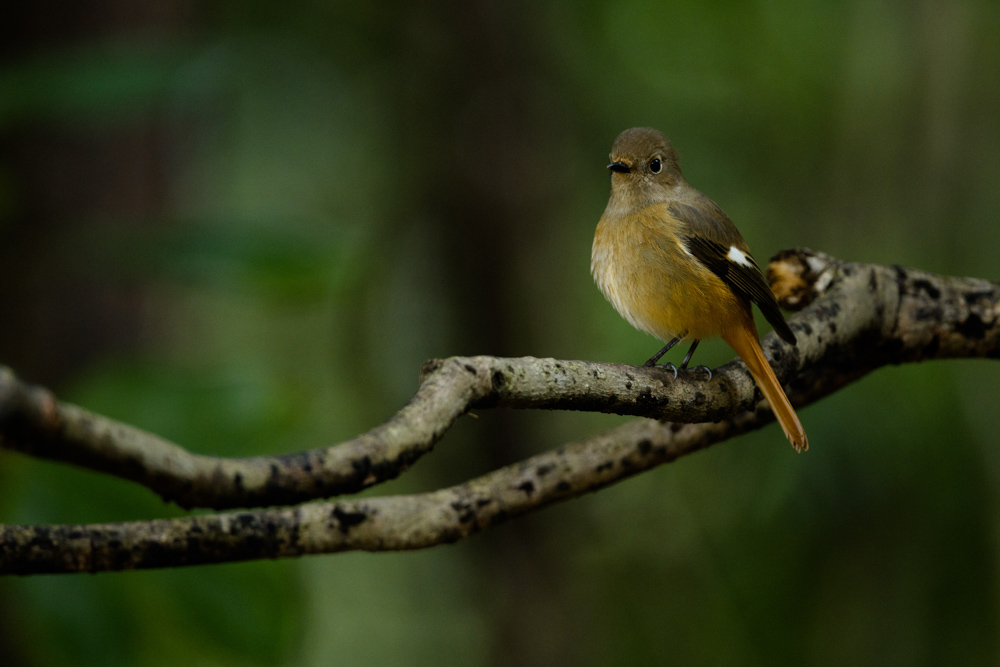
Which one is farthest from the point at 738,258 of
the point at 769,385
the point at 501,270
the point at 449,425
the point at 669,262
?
the point at 501,270

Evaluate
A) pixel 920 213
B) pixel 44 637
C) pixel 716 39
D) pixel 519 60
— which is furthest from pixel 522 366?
pixel 716 39

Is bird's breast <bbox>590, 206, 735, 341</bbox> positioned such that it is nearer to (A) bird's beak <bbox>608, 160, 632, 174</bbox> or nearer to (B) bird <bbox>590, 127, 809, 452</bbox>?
(B) bird <bbox>590, 127, 809, 452</bbox>

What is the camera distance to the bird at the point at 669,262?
290 cm

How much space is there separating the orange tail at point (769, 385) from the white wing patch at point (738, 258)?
11.7 inches

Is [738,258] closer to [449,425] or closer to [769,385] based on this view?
[769,385]

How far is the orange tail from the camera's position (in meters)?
2.54

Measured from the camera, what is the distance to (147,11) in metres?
4.77

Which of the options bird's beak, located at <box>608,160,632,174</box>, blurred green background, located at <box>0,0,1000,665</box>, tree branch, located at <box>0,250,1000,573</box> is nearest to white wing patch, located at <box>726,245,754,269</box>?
tree branch, located at <box>0,250,1000,573</box>

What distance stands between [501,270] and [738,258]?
2734 millimetres

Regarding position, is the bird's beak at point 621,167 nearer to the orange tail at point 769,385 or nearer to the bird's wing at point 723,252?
the bird's wing at point 723,252

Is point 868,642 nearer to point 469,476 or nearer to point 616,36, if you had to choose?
point 469,476

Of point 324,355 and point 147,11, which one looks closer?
point 147,11

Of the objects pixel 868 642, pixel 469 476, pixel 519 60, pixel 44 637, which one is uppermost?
pixel 519 60

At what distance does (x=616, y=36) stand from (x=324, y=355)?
11.1 feet
